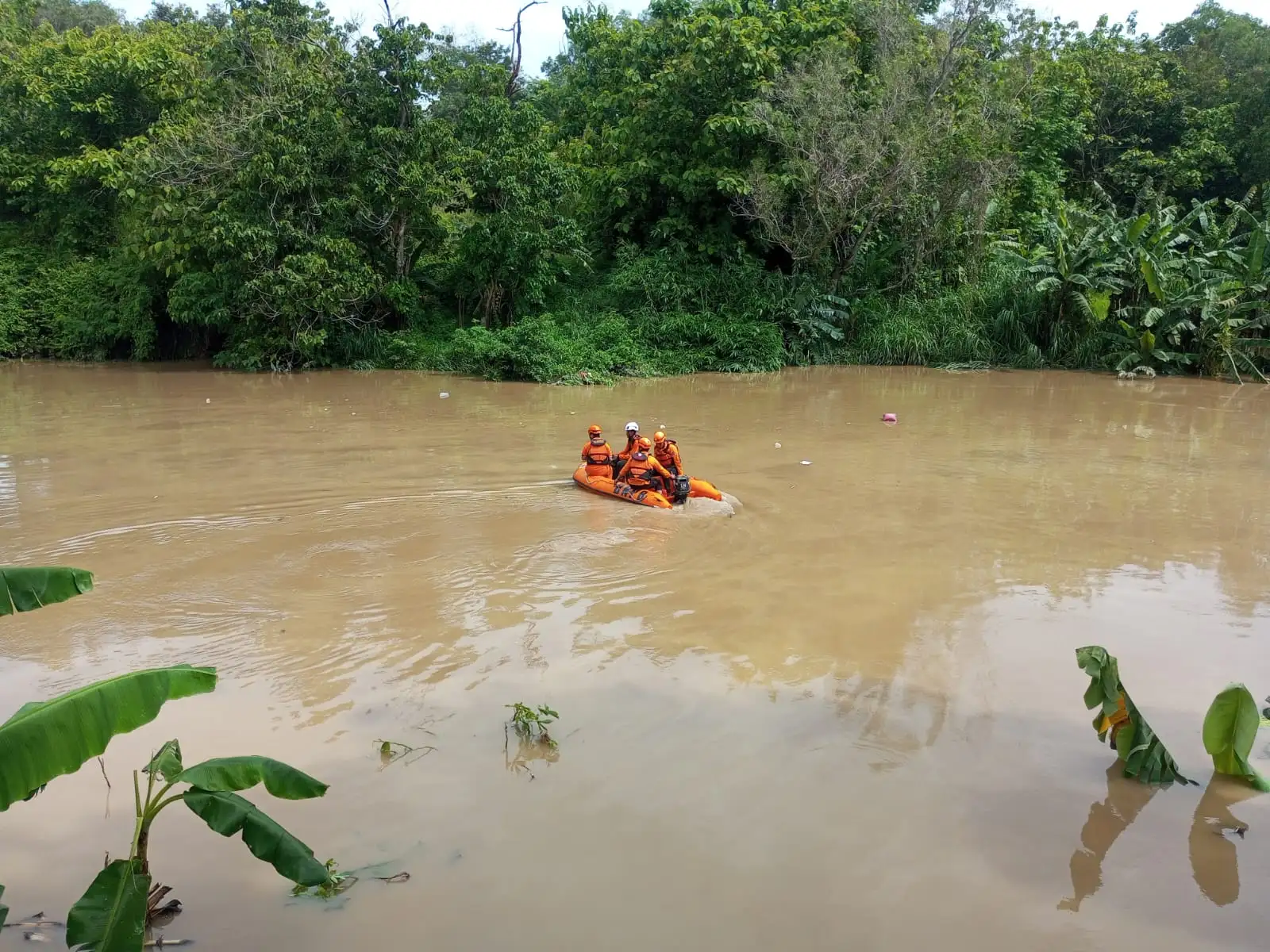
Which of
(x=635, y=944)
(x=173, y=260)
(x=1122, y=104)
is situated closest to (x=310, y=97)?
(x=173, y=260)

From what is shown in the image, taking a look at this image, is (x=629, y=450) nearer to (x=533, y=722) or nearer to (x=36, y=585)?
(x=533, y=722)

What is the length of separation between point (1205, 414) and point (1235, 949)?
49.7ft

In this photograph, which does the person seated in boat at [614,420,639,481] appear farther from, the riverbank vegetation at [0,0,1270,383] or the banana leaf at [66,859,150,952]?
the riverbank vegetation at [0,0,1270,383]

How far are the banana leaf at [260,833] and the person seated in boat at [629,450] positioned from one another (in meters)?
7.64

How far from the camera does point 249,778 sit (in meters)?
3.20

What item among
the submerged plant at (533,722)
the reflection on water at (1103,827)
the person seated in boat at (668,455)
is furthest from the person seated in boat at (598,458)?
the reflection on water at (1103,827)

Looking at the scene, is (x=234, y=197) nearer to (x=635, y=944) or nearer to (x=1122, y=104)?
(x=635, y=944)

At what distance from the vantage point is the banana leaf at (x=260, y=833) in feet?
10.3

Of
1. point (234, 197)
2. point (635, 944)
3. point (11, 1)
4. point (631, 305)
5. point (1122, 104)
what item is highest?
point (11, 1)

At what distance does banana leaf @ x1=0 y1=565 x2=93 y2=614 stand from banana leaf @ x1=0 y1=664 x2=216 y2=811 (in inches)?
14.7

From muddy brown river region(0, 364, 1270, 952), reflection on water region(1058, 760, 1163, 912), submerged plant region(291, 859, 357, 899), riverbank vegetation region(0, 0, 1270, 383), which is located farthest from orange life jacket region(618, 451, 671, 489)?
riverbank vegetation region(0, 0, 1270, 383)

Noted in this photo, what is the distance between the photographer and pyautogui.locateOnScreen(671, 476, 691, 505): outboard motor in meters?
Answer: 10.3

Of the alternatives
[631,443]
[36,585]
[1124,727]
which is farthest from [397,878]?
[631,443]

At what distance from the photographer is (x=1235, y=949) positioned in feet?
12.7
